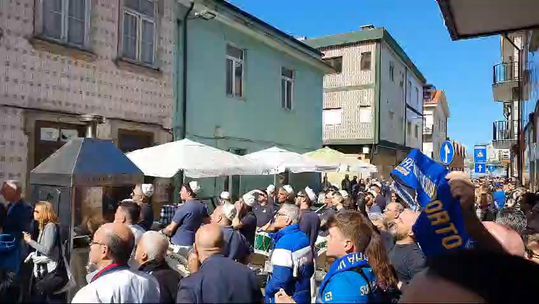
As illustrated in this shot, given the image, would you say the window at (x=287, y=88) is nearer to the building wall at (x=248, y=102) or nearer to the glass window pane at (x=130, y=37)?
the building wall at (x=248, y=102)

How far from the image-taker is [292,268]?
484cm

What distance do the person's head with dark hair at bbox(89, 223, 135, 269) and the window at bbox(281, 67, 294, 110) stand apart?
15.3 metres

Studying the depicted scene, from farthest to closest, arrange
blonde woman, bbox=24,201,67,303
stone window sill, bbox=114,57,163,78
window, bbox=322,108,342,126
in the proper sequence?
window, bbox=322,108,342,126, stone window sill, bbox=114,57,163,78, blonde woman, bbox=24,201,67,303

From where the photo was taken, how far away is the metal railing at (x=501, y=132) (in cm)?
2889

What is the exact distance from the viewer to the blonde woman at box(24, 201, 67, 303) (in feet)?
17.3

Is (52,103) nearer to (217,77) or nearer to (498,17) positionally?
(217,77)

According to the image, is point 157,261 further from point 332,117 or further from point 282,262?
point 332,117

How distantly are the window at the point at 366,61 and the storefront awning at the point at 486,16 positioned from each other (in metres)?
22.9

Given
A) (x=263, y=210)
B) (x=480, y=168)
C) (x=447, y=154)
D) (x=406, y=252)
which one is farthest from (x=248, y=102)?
(x=406, y=252)

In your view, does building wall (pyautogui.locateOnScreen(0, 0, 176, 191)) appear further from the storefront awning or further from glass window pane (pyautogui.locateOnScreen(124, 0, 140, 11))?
the storefront awning

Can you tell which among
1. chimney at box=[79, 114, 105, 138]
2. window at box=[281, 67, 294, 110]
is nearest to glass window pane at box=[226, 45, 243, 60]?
window at box=[281, 67, 294, 110]

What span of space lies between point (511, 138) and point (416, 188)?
27.9 m

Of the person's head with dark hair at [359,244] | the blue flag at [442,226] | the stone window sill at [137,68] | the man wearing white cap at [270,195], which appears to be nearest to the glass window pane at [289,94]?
the man wearing white cap at [270,195]

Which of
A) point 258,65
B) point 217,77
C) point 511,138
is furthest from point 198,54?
point 511,138
